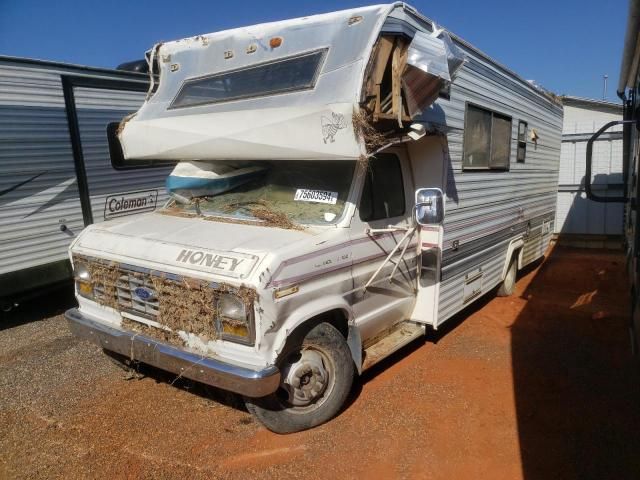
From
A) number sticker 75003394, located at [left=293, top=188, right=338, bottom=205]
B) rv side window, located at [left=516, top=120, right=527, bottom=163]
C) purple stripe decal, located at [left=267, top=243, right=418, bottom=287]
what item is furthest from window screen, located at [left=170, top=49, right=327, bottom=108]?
rv side window, located at [left=516, top=120, right=527, bottom=163]

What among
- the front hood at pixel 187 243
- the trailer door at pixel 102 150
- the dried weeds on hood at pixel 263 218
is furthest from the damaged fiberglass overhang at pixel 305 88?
the trailer door at pixel 102 150

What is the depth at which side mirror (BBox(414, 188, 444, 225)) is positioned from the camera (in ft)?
12.3

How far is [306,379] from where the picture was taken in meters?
3.52

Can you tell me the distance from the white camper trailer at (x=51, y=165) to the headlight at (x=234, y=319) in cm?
396

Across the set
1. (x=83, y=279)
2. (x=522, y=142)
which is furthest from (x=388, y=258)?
(x=522, y=142)

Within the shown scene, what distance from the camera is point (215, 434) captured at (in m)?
3.54

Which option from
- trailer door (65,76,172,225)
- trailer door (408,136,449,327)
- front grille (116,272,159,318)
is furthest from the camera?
trailer door (65,76,172,225)

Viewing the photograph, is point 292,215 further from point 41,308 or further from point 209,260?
point 41,308

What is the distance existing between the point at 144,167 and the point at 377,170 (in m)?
4.49

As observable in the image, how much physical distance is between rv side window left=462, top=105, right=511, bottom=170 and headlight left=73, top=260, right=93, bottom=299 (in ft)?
11.8

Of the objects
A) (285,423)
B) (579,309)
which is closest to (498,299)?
(579,309)

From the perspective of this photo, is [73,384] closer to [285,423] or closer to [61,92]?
[285,423]

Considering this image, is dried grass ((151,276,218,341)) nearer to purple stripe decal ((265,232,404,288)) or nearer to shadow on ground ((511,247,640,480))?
purple stripe decal ((265,232,404,288))

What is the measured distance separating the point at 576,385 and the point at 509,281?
2.89 metres
